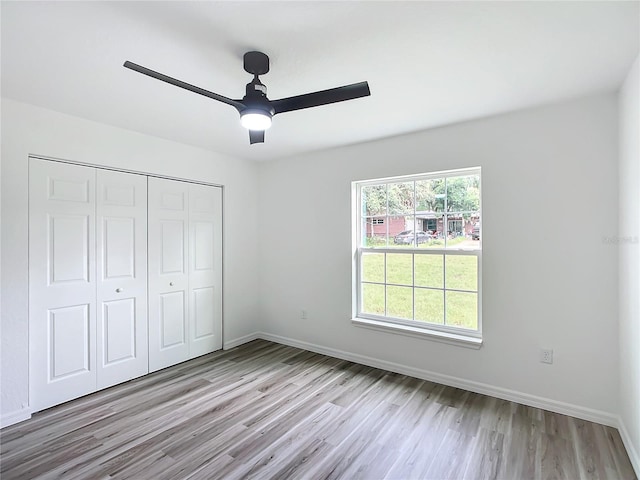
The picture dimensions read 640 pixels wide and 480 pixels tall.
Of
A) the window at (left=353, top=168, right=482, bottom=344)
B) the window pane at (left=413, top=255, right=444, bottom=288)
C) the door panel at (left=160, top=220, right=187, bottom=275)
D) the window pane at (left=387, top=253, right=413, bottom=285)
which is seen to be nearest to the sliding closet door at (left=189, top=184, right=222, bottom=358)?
the door panel at (left=160, top=220, right=187, bottom=275)

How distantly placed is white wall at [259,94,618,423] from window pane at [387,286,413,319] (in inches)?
9.6

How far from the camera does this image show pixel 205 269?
3912 mm

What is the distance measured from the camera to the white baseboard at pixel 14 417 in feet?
7.86

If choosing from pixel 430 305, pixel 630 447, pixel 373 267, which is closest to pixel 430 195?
pixel 373 267

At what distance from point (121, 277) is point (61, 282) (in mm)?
476

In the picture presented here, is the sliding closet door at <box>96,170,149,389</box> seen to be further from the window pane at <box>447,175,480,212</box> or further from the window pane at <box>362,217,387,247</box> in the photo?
the window pane at <box>447,175,480,212</box>

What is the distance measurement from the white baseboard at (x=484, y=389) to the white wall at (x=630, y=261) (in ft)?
0.62

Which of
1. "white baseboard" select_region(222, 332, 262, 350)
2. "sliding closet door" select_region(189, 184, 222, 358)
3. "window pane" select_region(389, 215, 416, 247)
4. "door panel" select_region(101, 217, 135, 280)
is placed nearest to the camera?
"door panel" select_region(101, 217, 135, 280)

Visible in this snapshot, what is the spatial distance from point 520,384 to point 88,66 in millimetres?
3880

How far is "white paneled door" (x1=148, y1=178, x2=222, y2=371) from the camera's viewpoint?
135 inches

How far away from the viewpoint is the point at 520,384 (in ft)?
8.86

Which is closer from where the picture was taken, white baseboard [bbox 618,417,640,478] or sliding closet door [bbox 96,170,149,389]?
white baseboard [bbox 618,417,640,478]

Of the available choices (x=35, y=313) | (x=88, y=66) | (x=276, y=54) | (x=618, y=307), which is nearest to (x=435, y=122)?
(x=276, y=54)

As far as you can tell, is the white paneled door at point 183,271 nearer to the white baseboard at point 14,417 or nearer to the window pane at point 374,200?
the white baseboard at point 14,417
